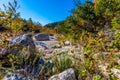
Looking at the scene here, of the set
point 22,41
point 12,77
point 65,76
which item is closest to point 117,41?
point 65,76

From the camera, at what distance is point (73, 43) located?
44.2 feet

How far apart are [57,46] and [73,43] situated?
0.70m

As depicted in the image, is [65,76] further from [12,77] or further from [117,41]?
[117,41]

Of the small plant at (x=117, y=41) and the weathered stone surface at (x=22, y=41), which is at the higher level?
the weathered stone surface at (x=22, y=41)

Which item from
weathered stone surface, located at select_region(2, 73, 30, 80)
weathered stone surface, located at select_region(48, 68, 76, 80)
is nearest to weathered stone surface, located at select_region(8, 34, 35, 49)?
weathered stone surface, located at select_region(2, 73, 30, 80)

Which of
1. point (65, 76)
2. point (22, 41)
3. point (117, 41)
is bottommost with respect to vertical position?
point (65, 76)

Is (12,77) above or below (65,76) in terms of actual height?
above

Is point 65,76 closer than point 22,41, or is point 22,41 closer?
point 65,76

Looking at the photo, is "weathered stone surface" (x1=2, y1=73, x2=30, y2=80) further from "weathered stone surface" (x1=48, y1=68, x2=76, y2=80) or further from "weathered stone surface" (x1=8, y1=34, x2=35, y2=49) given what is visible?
"weathered stone surface" (x1=8, y1=34, x2=35, y2=49)

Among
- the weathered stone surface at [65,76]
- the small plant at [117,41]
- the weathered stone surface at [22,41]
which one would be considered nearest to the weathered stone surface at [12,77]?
the weathered stone surface at [65,76]

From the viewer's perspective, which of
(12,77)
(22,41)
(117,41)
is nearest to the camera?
(12,77)

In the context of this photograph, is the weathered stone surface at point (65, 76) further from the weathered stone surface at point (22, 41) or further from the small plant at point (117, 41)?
the weathered stone surface at point (22, 41)

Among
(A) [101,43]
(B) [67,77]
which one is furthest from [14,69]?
(A) [101,43]

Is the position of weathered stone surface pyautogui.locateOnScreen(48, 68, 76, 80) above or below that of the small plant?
below
